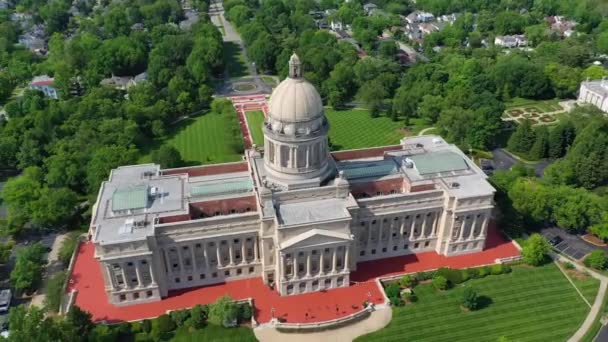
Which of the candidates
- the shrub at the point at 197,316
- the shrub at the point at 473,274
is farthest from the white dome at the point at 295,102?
the shrub at the point at 473,274

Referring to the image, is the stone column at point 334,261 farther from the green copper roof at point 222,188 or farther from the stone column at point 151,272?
the stone column at point 151,272

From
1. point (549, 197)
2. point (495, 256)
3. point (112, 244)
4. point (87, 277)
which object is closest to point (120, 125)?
point (87, 277)

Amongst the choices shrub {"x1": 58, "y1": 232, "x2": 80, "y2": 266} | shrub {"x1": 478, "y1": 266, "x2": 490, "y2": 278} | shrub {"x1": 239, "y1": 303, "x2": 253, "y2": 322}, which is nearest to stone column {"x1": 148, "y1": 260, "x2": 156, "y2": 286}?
shrub {"x1": 239, "y1": 303, "x2": 253, "y2": 322}

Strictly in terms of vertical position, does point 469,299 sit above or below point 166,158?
below

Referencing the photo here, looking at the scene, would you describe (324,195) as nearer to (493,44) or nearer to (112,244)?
(112,244)

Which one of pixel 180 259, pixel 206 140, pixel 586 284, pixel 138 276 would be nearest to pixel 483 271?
pixel 586 284

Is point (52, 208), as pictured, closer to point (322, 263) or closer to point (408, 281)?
point (322, 263)
